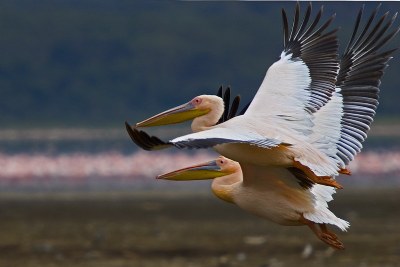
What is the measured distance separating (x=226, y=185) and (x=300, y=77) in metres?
0.90

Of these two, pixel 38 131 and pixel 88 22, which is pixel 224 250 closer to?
pixel 38 131

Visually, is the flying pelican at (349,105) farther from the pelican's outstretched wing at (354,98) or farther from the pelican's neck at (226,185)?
the pelican's neck at (226,185)

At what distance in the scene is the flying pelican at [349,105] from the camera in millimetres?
10570

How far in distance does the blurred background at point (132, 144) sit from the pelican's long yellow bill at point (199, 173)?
2.82 m

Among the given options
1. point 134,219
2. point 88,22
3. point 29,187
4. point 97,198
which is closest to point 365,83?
point 134,219

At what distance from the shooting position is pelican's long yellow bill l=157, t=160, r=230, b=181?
34.0 feet

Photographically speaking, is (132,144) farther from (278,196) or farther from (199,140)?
(199,140)

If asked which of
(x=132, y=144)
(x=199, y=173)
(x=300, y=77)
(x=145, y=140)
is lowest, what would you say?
(x=132, y=144)

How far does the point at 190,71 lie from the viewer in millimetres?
82938

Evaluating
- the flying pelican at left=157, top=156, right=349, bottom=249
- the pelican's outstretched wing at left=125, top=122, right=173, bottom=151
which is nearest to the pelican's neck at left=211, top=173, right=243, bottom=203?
the flying pelican at left=157, top=156, right=349, bottom=249

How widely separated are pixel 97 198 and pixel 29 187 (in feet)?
18.2

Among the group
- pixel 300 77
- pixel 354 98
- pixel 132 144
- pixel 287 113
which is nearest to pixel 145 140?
pixel 287 113

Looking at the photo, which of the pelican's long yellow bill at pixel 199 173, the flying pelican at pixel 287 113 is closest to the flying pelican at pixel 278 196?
the pelican's long yellow bill at pixel 199 173

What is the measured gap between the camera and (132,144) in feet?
208
